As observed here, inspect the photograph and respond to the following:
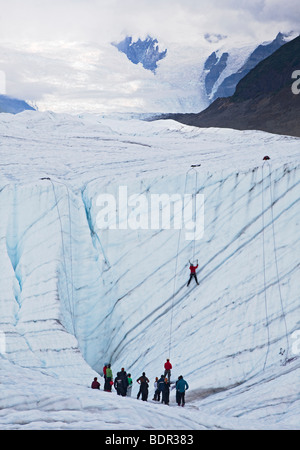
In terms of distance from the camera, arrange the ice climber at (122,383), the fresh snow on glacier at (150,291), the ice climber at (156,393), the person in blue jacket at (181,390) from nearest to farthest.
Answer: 1. the fresh snow on glacier at (150,291)
2. the person in blue jacket at (181,390)
3. the ice climber at (122,383)
4. the ice climber at (156,393)

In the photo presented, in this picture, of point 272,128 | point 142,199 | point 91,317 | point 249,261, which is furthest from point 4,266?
point 272,128

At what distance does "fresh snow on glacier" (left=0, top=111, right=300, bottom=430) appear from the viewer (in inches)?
435

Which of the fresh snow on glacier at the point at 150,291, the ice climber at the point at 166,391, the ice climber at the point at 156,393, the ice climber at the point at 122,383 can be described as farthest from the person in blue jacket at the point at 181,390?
the ice climber at the point at 122,383

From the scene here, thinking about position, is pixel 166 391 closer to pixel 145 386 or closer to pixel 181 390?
pixel 181 390

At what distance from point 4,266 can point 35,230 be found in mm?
1966

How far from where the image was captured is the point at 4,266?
57.0 feet

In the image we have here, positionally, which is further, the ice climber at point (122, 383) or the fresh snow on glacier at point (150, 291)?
the ice climber at point (122, 383)

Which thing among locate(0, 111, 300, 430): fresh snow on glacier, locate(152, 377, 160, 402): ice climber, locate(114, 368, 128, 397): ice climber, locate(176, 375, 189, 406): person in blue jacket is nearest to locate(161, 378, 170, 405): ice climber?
locate(176, 375, 189, 406): person in blue jacket

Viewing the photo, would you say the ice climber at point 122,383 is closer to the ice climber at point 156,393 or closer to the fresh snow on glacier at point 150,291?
the fresh snow on glacier at point 150,291

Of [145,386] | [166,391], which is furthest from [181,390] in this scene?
[145,386]

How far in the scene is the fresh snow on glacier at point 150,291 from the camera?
11047mm

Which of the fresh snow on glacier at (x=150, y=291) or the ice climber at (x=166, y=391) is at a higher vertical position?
the fresh snow on glacier at (x=150, y=291)

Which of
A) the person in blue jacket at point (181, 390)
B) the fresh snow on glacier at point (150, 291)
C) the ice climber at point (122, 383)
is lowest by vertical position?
the person in blue jacket at point (181, 390)

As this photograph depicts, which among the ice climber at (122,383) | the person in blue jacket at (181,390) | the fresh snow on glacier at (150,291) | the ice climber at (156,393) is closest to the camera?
the fresh snow on glacier at (150,291)
